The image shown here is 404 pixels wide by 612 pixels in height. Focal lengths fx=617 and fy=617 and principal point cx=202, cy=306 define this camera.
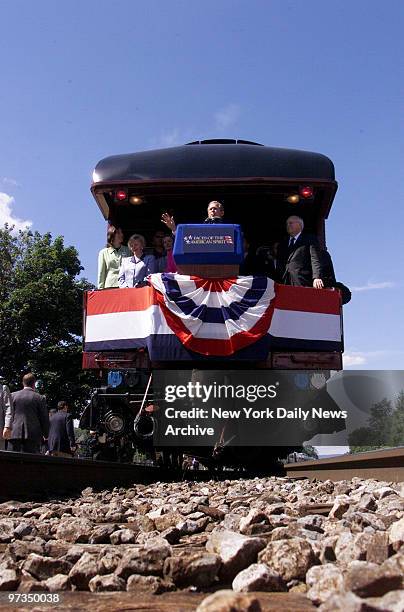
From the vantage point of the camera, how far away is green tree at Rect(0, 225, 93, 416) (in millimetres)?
20359

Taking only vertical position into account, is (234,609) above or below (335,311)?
below

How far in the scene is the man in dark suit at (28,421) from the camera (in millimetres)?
6402

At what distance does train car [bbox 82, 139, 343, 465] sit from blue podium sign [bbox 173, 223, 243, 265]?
0.13 meters

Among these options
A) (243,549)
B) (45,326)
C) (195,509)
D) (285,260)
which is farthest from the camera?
(45,326)

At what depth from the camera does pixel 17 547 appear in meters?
2.05

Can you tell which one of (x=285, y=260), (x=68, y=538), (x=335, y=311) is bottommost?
(x=68, y=538)

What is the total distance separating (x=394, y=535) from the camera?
177 cm

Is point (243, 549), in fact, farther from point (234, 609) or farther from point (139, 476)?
point (139, 476)

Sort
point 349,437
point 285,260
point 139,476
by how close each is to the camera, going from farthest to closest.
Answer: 1. point 285,260
2. point 139,476
3. point 349,437

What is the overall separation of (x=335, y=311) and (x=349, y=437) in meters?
1.31

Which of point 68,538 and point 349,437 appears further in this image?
point 349,437

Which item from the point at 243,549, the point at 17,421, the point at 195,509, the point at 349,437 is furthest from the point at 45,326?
the point at 243,549

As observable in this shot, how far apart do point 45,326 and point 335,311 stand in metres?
17.0

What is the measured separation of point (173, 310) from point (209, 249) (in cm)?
72
